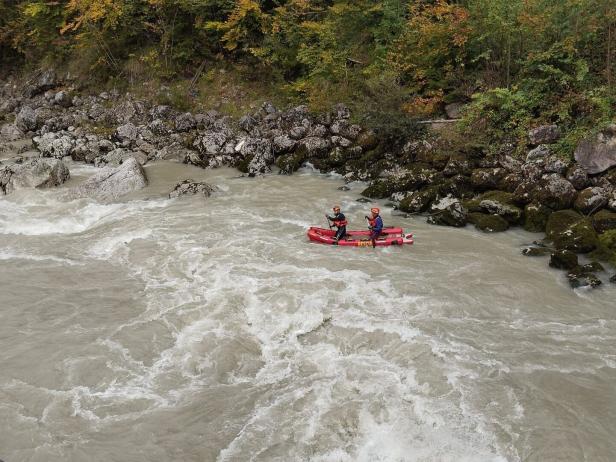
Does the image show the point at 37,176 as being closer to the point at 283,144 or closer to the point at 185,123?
the point at 185,123

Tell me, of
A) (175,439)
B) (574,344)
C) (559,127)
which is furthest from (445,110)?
(175,439)

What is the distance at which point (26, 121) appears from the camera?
25016 millimetres

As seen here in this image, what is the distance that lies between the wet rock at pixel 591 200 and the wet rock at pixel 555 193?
282mm

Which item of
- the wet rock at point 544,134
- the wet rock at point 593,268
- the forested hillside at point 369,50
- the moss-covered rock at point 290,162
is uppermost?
the forested hillside at point 369,50

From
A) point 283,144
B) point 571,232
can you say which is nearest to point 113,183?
point 283,144

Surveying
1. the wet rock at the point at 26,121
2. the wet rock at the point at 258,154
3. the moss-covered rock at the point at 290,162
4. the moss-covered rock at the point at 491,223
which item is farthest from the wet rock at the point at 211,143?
the moss-covered rock at the point at 491,223

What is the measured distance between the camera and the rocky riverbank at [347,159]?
12.4m

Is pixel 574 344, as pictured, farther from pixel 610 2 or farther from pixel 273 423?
pixel 610 2

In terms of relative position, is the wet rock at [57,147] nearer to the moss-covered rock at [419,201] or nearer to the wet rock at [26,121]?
the wet rock at [26,121]

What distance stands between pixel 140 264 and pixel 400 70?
516 inches

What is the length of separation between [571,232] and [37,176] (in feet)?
57.0

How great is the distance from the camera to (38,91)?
28656 millimetres

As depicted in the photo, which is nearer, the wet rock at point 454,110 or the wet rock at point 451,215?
the wet rock at point 451,215

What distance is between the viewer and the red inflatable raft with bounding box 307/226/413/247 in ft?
40.3
